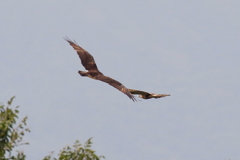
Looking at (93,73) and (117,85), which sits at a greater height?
(93,73)

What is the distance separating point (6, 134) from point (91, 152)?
1.67 metres

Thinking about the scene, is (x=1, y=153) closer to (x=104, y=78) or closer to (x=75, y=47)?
(x=104, y=78)

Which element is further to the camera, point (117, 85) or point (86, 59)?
point (86, 59)

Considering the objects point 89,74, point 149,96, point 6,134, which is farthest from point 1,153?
point 89,74

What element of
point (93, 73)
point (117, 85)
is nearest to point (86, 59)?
point (93, 73)

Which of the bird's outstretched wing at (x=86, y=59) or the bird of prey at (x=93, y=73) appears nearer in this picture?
the bird of prey at (x=93, y=73)

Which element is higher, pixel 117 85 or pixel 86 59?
pixel 86 59

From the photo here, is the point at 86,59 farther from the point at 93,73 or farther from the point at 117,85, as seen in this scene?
the point at 117,85

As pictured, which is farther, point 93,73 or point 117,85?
point 93,73

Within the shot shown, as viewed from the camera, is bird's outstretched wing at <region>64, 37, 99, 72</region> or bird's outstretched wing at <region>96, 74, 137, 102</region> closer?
bird's outstretched wing at <region>96, 74, 137, 102</region>

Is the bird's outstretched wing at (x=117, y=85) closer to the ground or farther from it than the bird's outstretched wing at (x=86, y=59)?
closer to the ground

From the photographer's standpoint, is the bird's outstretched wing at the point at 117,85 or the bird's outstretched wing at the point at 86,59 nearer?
the bird's outstretched wing at the point at 117,85

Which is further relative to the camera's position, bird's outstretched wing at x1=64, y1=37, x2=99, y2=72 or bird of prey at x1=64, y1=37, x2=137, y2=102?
bird's outstretched wing at x1=64, y1=37, x2=99, y2=72

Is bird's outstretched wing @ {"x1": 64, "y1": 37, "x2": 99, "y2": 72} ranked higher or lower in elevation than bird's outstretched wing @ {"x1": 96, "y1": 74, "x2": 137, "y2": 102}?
higher
